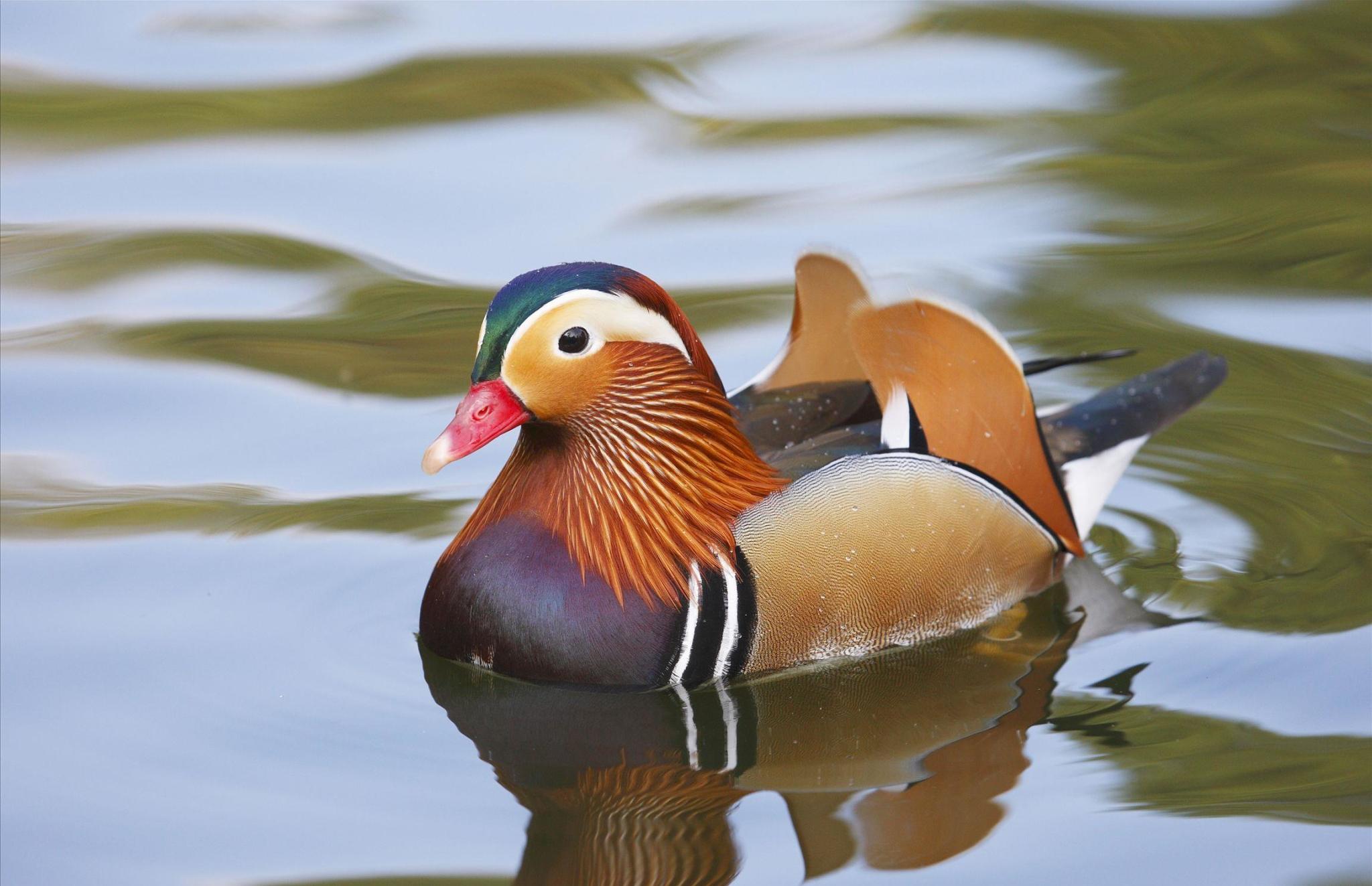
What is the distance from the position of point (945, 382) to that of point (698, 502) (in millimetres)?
799

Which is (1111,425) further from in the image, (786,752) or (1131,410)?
(786,752)

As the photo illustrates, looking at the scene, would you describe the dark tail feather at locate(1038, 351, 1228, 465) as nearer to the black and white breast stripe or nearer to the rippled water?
the rippled water

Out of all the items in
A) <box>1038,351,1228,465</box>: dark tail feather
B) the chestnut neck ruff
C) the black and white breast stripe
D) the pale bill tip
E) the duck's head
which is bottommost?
the black and white breast stripe

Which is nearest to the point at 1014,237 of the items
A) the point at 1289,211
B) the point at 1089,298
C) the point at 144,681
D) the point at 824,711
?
the point at 1089,298

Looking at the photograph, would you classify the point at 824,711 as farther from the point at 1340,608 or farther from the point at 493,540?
the point at 1340,608

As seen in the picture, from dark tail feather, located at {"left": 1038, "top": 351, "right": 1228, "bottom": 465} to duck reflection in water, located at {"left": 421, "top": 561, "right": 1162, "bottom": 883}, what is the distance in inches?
23.3

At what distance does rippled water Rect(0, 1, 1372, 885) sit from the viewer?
438 centimetres

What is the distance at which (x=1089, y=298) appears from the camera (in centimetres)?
761

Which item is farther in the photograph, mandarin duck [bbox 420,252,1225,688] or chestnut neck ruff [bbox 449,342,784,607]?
chestnut neck ruff [bbox 449,342,784,607]

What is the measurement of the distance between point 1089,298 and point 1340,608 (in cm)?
256

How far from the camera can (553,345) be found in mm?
4762

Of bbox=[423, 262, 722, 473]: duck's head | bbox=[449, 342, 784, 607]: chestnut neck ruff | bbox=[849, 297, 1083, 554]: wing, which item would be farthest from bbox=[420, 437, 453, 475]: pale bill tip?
bbox=[849, 297, 1083, 554]: wing

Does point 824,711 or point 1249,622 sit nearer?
point 824,711

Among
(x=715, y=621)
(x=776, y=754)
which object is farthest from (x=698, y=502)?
Result: (x=776, y=754)
